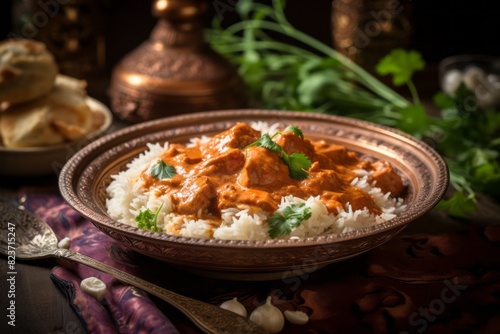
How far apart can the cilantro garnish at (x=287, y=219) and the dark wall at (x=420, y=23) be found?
329 cm

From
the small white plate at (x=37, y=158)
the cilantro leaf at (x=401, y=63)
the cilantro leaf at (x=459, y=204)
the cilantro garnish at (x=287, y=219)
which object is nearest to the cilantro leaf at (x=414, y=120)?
the cilantro leaf at (x=401, y=63)

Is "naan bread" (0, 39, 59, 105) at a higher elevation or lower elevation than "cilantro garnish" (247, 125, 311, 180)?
lower

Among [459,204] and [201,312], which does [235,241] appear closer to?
[201,312]

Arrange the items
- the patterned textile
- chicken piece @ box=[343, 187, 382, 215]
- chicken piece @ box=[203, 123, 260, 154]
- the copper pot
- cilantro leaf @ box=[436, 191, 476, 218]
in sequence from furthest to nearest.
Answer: the copper pot < cilantro leaf @ box=[436, 191, 476, 218] < chicken piece @ box=[203, 123, 260, 154] < chicken piece @ box=[343, 187, 382, 215] < the patterned textile

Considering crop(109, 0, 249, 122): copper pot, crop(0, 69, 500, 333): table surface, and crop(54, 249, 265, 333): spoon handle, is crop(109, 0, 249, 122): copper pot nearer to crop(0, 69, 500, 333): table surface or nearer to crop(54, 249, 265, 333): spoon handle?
crop(0, 69, 500, 333): table surface

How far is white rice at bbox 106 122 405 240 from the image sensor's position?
99.3 inches

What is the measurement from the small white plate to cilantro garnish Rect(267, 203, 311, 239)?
1.48 m

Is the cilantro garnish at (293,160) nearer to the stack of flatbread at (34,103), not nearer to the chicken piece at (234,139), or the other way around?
the chicken piece at (234,139)

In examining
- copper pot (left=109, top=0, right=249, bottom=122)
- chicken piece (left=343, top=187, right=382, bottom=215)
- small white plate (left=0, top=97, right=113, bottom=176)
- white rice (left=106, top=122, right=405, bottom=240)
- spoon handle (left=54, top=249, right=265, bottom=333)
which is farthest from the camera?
copper pot (left=109, top=0, right=249, bottom=122)

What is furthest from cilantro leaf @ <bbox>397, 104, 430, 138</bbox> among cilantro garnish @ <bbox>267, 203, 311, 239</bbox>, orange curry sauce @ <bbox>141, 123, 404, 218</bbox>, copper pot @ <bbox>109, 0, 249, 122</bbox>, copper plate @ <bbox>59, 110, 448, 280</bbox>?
cilantro garnish @ <bbox>267, 203, 311, 239</bbox>

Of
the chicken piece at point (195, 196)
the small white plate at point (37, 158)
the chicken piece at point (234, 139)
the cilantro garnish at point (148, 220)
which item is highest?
the chicken piece at point (234, 139)

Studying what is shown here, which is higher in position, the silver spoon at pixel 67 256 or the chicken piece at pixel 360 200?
the chicken piece at pixel 360 200

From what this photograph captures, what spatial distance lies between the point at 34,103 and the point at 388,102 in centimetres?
238

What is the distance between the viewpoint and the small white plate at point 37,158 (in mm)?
3498
